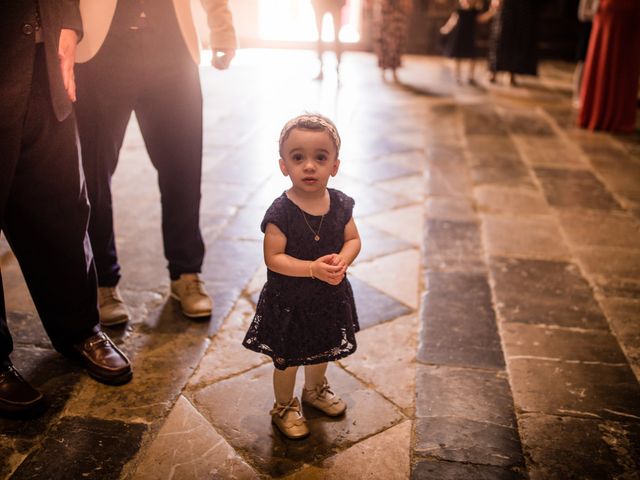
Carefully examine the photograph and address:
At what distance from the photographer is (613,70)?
594 cm

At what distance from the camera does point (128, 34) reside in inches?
89.9

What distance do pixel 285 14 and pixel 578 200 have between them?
8998mm

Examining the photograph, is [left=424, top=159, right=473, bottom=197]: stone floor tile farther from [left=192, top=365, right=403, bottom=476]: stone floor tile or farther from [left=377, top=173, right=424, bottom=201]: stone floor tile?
[left=192, top=365, right=403, bottom=476]: stone floor tile

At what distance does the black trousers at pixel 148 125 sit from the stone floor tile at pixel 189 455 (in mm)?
847

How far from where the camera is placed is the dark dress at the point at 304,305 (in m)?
1.78

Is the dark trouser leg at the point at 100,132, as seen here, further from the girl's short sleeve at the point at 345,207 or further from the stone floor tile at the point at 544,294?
the stone floor tile at the point at 544,294

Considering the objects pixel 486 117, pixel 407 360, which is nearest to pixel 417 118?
pixel 486 117

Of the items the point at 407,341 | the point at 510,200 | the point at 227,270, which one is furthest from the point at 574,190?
the point at 227,270

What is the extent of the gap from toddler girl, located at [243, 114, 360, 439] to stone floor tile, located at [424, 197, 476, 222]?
2067 mm

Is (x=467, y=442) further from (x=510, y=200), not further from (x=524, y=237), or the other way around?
(x=510, y=200)

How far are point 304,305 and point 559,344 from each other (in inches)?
49.2

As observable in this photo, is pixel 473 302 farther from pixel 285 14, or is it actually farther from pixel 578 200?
pixel 285 14

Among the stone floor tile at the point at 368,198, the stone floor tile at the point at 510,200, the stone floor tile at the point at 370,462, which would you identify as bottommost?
the stone floor tile at the point at 370,462

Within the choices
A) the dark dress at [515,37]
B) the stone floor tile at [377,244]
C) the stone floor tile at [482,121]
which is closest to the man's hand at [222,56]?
the stone floor tile at [377,244]
